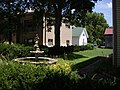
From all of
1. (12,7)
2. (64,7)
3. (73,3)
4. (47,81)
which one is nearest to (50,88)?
(47,81)

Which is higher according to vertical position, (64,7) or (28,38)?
(64,7)

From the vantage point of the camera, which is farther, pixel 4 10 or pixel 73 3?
pixel 4 10

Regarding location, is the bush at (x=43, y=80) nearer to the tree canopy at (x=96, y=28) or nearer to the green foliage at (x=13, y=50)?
the green foliage at (x=13, y=50)

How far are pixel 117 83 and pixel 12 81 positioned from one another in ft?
7.92

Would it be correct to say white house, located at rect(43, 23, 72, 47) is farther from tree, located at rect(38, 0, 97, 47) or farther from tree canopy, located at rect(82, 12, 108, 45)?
tree canopy, located at rect(82, 12, 108, 45)

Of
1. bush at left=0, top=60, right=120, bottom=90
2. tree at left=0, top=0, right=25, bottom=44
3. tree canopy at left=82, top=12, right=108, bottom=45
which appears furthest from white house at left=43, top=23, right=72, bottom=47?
bush at left=0, top=60, right=120, bottom=90

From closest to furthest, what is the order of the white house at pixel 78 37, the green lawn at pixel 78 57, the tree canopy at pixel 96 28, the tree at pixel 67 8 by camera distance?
the green lawn at pixel 78 57 → the tree at pixel 67 8 → the white house at pixel 78 37 → the tree canopy at pixel 96 28

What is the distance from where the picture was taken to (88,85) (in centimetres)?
597

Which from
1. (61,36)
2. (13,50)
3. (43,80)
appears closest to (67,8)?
(13,50)

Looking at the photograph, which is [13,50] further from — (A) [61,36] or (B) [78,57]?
(A) [61,36]

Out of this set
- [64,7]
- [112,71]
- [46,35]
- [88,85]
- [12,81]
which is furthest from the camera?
[46,35]

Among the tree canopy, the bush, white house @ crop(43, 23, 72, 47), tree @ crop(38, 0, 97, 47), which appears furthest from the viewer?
the tree canopy

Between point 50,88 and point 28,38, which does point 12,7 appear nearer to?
point 28,38

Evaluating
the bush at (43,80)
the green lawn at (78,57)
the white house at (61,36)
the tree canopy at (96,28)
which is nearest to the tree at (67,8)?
the green lawn at (78,57)
